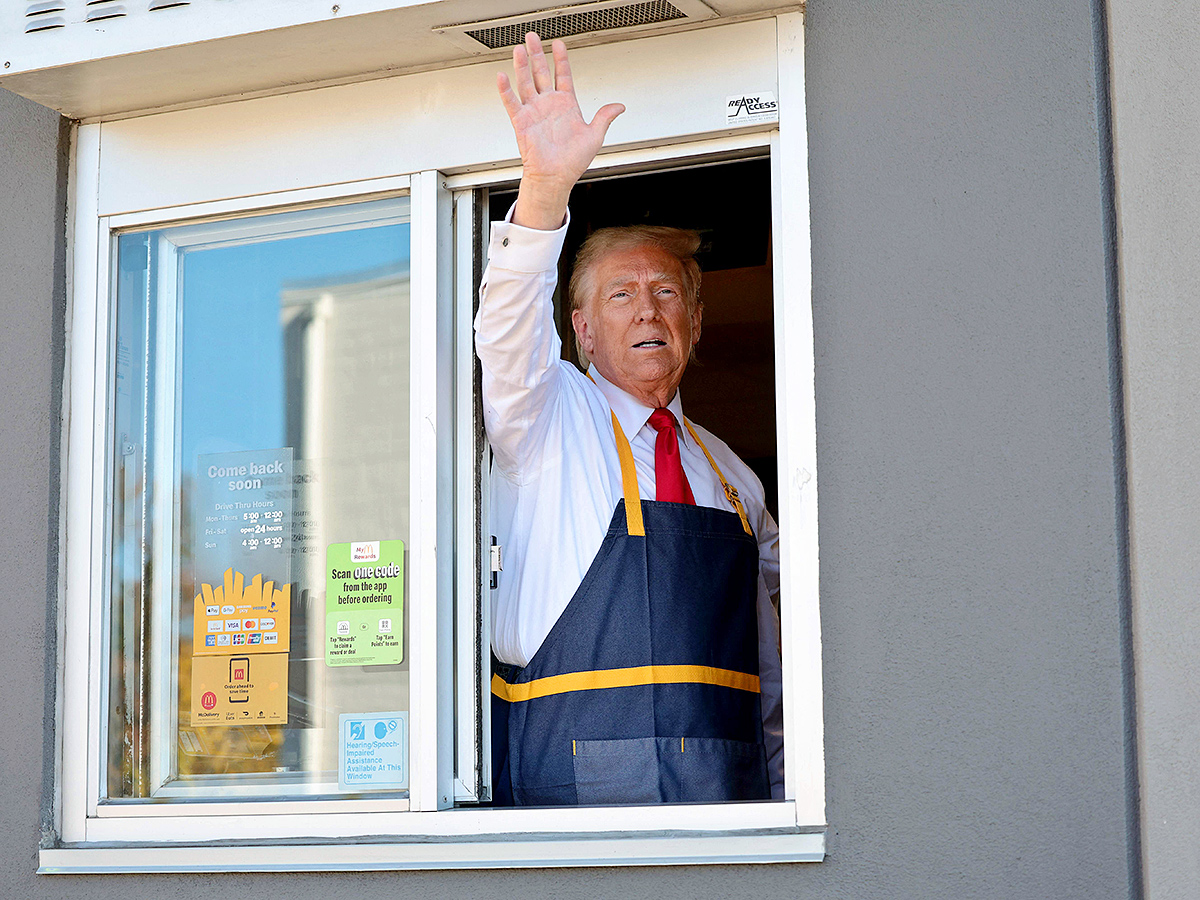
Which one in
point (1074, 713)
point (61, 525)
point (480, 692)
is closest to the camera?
point (1074, 713)

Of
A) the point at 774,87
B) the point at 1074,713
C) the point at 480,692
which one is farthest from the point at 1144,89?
the point at 480,692

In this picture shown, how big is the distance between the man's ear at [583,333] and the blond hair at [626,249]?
0.02 meters

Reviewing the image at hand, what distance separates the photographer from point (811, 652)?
9.51ft

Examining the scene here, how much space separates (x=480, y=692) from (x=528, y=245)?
3.50 feet

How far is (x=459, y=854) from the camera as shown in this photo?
3057 millimetres

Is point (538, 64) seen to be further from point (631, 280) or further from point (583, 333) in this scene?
point (583, 333)

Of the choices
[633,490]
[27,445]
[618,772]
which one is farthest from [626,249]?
[27,445]

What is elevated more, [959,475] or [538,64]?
[538,64]

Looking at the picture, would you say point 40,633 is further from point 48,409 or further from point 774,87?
point 774,87

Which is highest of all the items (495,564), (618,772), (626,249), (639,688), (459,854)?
(626,249)

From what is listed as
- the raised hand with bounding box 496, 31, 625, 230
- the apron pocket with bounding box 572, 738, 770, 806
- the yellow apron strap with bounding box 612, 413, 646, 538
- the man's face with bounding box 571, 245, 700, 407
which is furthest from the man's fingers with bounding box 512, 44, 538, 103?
the apron pocket with bounding box 572, 738, 770, 806

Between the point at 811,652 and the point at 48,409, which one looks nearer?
the point at 811,652

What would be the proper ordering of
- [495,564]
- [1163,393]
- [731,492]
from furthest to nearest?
[731,492] < [495,564] < [1163,393]

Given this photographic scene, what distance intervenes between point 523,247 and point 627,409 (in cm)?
92
